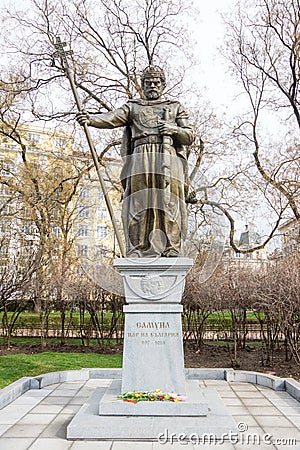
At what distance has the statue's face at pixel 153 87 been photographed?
20.3 feet

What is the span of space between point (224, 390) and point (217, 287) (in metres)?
4.81

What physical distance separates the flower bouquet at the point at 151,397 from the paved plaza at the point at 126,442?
0.45 metres

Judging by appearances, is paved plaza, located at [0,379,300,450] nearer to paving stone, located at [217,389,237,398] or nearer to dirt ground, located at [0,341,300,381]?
paving stone, located at [217,389,237,398]

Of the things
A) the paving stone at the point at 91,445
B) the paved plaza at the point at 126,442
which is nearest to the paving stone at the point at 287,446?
the paved plaza at the point at 126,442

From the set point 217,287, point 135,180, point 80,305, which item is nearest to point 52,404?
point 135,180

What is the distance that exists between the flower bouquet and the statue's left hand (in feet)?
11.1

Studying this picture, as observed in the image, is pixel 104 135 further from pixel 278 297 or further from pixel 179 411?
pixel 179 411

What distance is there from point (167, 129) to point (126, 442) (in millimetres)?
3924

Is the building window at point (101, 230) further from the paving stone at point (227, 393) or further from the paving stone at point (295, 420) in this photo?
the paving stone at point (295, 420)

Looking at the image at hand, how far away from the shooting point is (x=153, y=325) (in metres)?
5.51

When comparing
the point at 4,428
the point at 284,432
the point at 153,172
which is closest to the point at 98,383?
the point at 4,428

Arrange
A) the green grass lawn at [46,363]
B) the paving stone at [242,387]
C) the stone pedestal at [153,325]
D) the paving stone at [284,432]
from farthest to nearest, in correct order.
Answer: the green grass lawn at [46,363], the paving stone at [242,387], the stone pedestal at [153,325], the paving stone at [284,432]

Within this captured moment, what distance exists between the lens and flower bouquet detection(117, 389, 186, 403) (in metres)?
5.16

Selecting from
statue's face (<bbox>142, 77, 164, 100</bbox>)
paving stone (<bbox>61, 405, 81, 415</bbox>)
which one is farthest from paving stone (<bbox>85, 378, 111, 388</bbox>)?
statue's face (<bbox>142, 77, 164, 100</bbox>)
